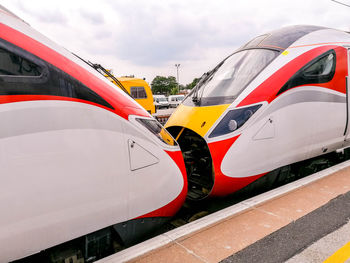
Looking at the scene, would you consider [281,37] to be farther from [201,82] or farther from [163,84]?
[163,84]

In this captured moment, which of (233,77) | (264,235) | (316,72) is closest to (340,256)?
(264,235)

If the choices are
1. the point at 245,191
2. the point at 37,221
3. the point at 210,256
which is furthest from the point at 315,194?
the point at 37,221

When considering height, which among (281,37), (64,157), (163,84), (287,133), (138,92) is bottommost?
(287,133)

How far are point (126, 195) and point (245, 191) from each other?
2.07m

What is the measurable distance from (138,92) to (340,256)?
605 inches

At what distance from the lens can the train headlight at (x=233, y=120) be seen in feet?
11.4

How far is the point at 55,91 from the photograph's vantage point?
2045 millimetres

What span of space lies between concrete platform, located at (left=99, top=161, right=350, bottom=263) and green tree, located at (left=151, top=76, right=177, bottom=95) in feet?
325

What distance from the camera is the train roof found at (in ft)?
13.8

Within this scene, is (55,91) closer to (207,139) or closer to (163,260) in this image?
(163,260)

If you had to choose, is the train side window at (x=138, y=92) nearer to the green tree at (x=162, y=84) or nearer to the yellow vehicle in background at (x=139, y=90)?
the yellow vehicle in background at (x=139, y=90)

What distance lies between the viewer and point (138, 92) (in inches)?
655

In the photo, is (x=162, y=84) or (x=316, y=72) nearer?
(x=316, y=72)

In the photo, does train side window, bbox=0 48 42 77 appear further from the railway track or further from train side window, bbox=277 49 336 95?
train side window, bbox=277 49 336 95
